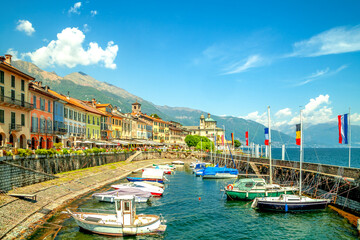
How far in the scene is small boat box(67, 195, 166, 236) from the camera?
72.1 ft

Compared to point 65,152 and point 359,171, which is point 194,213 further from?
point 65,152

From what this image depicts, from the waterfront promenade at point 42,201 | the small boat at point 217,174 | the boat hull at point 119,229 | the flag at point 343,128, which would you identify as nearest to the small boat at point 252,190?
the flag at point 343,128

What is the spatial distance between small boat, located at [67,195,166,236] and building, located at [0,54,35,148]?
63.9ft

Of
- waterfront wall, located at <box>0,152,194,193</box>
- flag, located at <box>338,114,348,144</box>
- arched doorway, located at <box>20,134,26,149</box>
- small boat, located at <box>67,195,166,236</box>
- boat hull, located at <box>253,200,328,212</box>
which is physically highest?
flag, located at <box>338,114,348,144</box>

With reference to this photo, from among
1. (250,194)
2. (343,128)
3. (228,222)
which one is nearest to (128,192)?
(228,222)

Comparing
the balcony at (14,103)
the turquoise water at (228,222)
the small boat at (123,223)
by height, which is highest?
the balcony at (14,103)

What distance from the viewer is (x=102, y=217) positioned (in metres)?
23.2

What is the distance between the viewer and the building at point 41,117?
147 ft

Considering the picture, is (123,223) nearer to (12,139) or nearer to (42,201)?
(42,201)

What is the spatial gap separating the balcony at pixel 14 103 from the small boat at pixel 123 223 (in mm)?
21929

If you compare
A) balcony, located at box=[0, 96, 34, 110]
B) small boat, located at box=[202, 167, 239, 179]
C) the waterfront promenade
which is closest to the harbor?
the waterfront promenade

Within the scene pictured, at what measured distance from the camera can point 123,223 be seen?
2212 centimetres

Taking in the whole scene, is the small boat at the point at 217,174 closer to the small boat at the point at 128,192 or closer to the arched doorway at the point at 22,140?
the small boat at the point at 128,192

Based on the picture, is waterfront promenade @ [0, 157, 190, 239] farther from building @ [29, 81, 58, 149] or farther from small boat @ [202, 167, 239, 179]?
small boat @ [202, 167, 239, 179]
